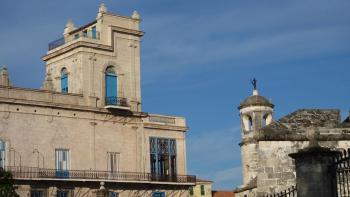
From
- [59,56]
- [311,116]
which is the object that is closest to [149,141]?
[59,56]

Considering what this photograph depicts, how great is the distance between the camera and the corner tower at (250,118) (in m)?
52.3

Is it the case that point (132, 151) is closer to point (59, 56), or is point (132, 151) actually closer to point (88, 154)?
point (88, 154)

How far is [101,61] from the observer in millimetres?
48500

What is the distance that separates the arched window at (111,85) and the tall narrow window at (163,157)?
3.97 meters

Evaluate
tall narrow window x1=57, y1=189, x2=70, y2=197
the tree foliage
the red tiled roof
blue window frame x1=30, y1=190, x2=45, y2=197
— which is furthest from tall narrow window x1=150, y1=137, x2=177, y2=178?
the red tiled roof

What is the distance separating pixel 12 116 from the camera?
43.0 metres

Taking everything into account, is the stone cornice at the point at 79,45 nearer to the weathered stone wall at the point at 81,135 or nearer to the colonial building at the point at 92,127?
the colonial building at the point at 92,127

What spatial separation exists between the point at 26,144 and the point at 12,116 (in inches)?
73.3

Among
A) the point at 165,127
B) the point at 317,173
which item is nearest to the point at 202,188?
the point at 165,127

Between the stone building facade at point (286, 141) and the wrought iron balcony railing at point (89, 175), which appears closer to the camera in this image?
the stone building facade at point (286, 141)

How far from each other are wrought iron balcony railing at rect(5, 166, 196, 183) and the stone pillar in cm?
3108

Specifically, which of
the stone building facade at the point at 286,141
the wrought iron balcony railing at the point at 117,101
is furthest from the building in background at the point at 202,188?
the stone building facade at the point at 286,141

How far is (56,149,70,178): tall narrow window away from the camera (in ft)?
146

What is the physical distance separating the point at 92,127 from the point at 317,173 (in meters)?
34.9
